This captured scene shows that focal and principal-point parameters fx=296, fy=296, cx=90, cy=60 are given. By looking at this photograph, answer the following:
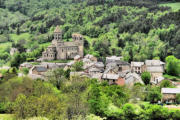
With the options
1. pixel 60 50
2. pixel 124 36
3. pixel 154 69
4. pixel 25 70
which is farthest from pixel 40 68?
pixel 124 36

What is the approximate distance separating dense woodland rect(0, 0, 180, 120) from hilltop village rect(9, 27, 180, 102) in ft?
13.1

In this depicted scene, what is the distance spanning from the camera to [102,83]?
87062mm

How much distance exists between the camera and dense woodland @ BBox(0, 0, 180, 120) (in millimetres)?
62344

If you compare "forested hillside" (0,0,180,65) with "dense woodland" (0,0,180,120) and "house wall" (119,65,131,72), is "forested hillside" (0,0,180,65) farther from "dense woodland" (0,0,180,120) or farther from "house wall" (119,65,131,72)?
"house wall" (119,65,131,72)

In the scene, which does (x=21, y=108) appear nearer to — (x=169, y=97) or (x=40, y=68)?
(x=169, y=97)

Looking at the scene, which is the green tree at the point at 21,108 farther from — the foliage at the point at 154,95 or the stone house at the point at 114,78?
the stone house at the point at 114,78

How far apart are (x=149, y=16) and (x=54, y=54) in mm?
78107

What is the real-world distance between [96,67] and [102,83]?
18607 millimetres

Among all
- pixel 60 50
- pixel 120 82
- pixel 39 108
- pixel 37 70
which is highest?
pixel 60 50

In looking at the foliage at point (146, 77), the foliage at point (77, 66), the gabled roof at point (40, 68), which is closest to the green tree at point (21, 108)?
the gabled roof at point (40, 68)

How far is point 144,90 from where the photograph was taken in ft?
276

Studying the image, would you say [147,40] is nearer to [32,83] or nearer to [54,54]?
[54,54]

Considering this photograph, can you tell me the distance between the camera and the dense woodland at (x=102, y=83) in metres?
62.3

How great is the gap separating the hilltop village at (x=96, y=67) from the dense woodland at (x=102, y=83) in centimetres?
398
